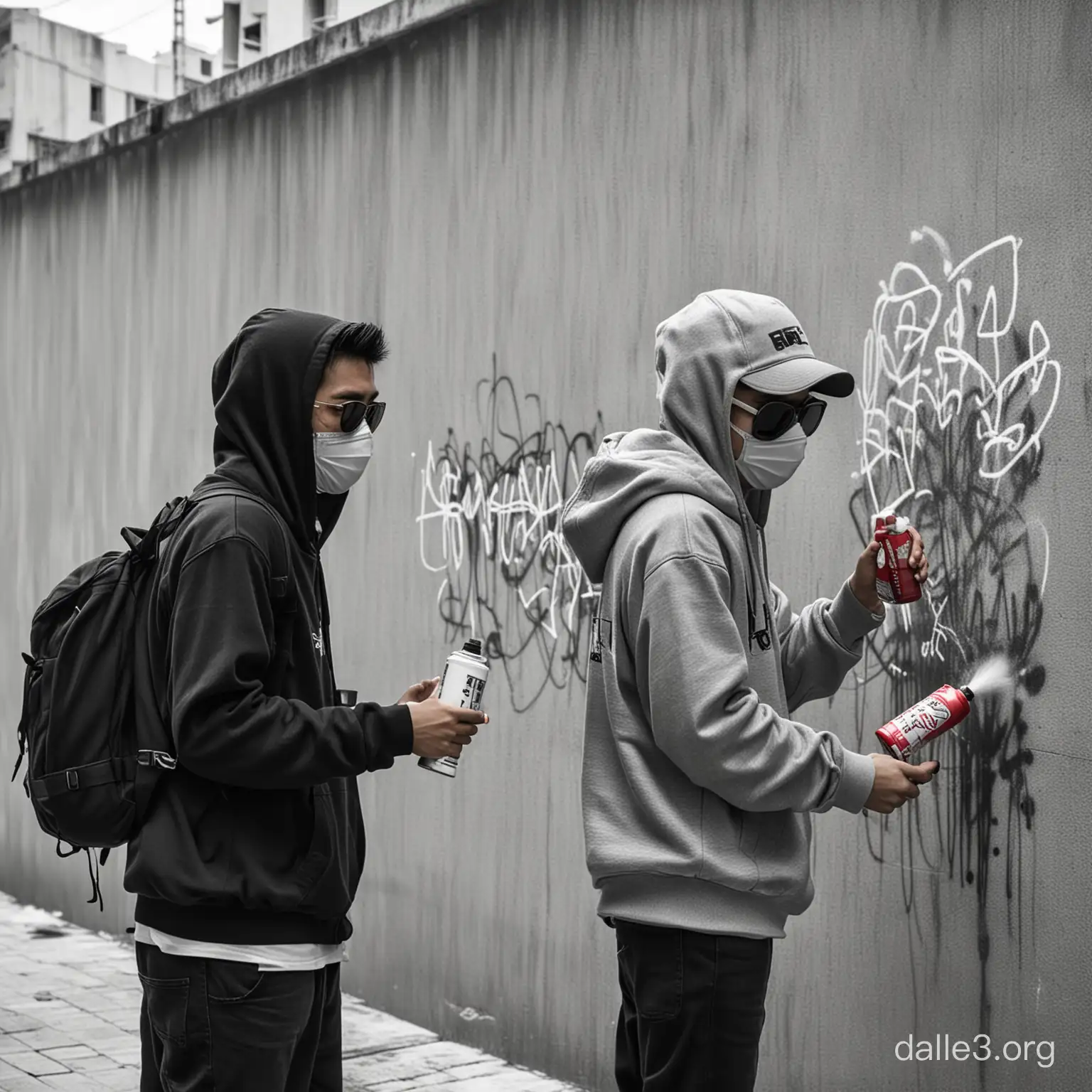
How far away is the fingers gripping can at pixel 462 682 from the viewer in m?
3.15

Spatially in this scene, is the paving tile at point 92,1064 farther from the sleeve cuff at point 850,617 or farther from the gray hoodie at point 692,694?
the sleeve cuff at point 850,617

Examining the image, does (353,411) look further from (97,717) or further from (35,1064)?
(35,1064)

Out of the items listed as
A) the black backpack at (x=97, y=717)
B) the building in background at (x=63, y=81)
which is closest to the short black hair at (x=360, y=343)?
the black backpack at (x=97, y=717)

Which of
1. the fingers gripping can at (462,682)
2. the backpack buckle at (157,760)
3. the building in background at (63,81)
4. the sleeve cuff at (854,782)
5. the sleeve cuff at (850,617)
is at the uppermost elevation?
the building in background at (63,81)

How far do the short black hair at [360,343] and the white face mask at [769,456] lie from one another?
739 mm

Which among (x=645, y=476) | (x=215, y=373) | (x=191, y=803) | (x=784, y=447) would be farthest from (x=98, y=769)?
(x=784, y=447)

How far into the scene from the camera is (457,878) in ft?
19.6

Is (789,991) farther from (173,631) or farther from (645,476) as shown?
(173,631)

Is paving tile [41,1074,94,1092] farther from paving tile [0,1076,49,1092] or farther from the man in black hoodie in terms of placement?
the man in black hoodie

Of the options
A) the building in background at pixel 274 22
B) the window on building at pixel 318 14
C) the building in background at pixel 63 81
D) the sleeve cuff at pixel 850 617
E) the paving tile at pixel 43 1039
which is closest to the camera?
the sleeve cuff at pixel 850 617

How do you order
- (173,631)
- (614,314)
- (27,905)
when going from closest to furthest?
(173,631) → (614,314) → (27,905)

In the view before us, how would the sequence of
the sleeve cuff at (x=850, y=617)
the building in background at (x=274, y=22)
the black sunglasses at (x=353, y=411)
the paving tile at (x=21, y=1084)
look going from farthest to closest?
1. the building in background at (x=274, y=22)
2. the paving tile at (x=21, y=1084)
3. the sleeve cuff at (x=850, y=617)
4. the black sunglasses at (x=353, y=411)

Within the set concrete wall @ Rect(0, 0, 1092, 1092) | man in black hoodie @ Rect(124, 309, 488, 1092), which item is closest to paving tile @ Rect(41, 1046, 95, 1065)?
concrete wall @ Rect(0, 0, 1092, 1092)

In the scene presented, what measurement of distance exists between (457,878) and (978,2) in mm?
3583
